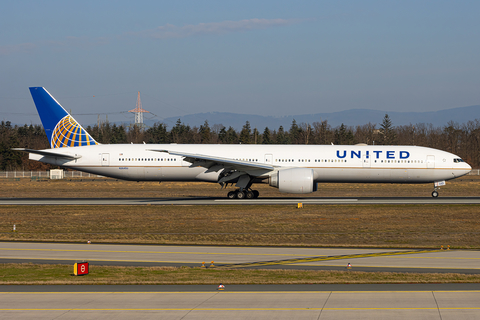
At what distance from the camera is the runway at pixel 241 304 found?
9297mm

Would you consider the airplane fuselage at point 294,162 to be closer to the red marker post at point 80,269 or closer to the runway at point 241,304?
the red marker post at point 80,269

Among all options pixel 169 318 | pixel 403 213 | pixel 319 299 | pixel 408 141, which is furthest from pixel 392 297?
pixel 408 141

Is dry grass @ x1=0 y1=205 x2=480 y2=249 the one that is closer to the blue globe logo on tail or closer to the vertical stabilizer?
the blue globe logo on tail

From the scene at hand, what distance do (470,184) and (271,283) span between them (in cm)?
4657

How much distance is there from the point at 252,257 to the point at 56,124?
26.9m

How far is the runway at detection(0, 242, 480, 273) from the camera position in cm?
1398

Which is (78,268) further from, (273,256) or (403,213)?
(403,213)

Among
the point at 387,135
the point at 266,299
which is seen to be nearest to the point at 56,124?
the point at 266,299

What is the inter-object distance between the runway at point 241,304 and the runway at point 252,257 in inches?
114

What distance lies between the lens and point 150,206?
29297 mm

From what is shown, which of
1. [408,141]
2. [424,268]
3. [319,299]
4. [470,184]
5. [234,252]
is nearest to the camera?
[319,299]

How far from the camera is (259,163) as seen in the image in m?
33.8

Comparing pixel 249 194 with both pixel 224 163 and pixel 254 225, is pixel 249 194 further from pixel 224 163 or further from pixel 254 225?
pixel 254 225

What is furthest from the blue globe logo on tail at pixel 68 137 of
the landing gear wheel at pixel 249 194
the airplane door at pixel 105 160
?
the landing gear wheel at pixel 249 194
